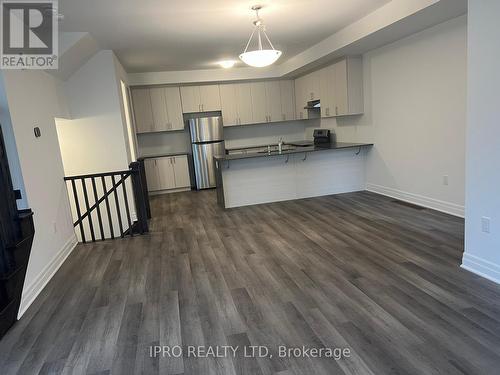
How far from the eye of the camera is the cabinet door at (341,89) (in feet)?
18.9

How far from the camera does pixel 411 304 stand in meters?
2.41

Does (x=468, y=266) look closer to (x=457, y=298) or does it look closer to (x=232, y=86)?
(x=457, y=298)

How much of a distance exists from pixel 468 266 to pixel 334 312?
1.35 metres

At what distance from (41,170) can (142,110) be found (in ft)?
13.6

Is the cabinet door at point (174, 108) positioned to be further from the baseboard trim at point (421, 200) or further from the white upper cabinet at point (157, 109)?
the baseboard trim at point (421, 200)

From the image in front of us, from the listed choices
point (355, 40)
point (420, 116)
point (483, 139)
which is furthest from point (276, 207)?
point (483, 139)

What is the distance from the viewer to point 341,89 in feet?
19.3


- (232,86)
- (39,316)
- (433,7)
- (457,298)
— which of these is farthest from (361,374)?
(232,86)

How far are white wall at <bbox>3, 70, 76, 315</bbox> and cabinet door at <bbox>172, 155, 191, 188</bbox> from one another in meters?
3.27

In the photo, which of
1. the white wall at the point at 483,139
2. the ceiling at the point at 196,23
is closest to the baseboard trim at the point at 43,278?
the ceiling at the point at 196,23

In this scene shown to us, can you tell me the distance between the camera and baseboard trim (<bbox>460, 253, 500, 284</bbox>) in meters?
2.63

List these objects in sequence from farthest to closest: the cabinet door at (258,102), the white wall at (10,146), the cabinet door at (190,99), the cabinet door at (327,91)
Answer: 1. the cabinet door at (258,102)
2. the cabinet door at (190,99)
3. the cabinet door at (327,91)
4. the white wall at (10,146)

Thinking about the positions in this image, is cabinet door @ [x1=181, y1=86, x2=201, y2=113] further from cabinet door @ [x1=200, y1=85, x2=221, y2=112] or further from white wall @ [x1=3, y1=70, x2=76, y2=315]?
white wall @ [x1=3, y1=70, x2=76, y2=315]

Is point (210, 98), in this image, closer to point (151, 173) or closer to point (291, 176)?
point (151, 173)
